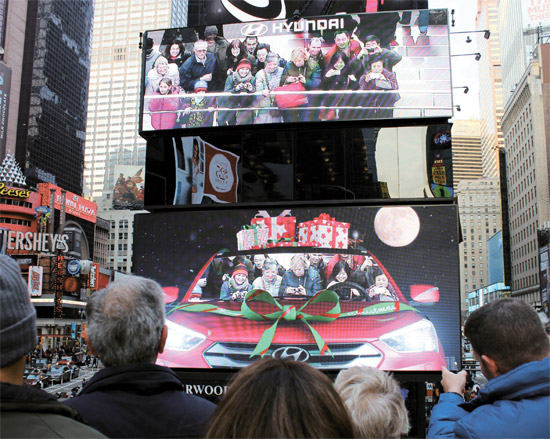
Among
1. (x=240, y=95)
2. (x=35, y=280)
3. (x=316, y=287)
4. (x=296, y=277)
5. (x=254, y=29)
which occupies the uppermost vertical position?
(x=254, y=29)

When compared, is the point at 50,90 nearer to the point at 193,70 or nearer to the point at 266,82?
the point at 193,70

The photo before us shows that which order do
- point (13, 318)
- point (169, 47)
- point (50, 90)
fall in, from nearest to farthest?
1. point (13, 318)
2. point (169, 47)
3. point (50, 90)

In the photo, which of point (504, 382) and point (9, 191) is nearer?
point (504, 382)

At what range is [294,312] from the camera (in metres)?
14.8

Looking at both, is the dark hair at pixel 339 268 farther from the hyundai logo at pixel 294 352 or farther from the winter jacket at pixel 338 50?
the winter jacket at pixel 338 50

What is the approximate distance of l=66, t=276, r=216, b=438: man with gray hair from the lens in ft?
8.82

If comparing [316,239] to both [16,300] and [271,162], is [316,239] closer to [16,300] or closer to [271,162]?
[271,162]

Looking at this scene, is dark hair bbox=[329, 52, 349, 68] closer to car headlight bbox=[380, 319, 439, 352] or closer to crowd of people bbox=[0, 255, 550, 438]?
car headlight bbox=[380, 319, 439, 352]

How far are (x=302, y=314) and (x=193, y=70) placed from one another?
309 inches

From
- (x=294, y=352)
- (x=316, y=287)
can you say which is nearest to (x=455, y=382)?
(x=316, y=287)

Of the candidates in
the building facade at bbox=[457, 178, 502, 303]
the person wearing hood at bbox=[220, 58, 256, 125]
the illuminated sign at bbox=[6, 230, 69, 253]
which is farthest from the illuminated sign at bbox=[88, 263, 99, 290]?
the building facade at bbox=[457, 178, 502, 303]

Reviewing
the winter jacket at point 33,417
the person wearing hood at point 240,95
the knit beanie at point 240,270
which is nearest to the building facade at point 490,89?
the person wearing hood at point 240,95

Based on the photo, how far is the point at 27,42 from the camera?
357ft

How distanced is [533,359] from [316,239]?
40.4 ft
